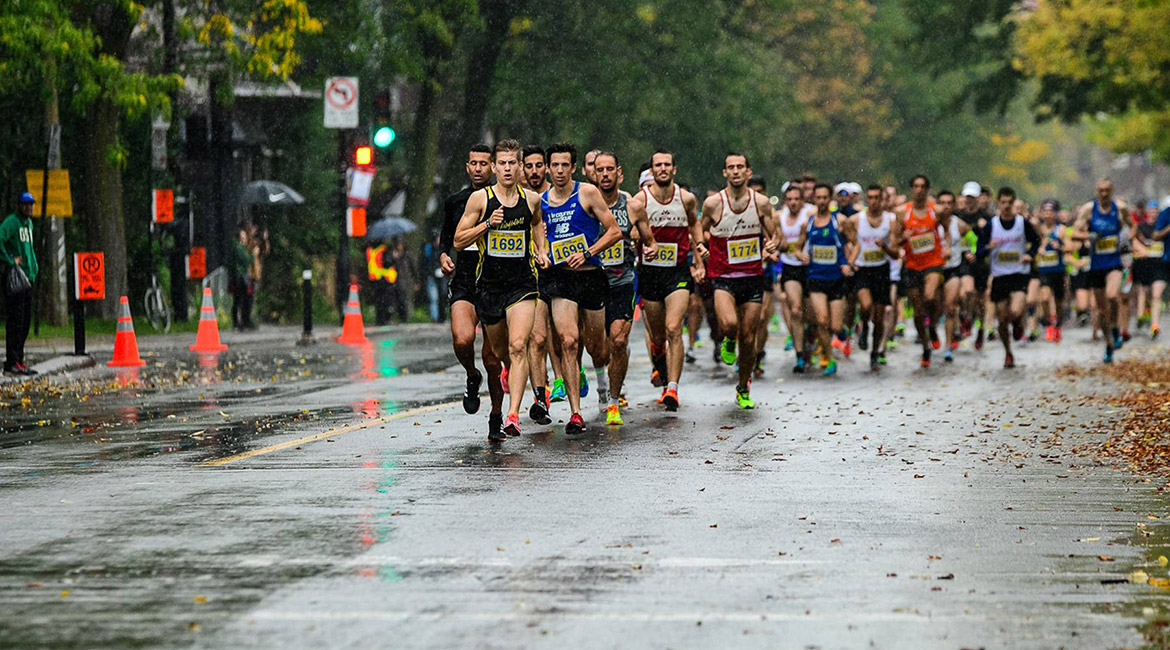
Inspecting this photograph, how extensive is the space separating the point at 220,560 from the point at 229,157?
27.2 meters

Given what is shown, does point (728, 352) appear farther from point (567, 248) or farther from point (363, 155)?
point (363, 155)

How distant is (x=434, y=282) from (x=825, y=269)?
60.4 feet

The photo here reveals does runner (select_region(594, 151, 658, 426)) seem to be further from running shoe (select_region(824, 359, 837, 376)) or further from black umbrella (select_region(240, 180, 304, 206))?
black umbrella (select_region(240, 180, 304, 206))

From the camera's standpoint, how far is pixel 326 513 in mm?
9539

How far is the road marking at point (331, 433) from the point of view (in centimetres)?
1202

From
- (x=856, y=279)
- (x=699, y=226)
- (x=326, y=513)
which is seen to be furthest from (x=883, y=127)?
(x=326, y=513)

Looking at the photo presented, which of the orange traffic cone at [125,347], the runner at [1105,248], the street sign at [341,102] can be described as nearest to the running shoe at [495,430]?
the orange traffic cone at [125,347]

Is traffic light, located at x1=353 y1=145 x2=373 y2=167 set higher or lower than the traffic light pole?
higher

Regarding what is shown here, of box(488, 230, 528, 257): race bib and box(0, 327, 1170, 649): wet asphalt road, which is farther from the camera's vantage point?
box(488, 230, 528, 257): race bib

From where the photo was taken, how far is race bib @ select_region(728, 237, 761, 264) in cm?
1644

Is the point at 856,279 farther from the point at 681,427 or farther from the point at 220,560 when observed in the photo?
the point at 220,560

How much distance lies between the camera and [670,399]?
15641 millimetres

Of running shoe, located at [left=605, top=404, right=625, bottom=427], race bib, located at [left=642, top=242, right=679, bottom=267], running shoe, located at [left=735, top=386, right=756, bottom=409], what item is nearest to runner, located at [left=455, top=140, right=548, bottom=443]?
running shoe, located at [left=605, top=404, right=625, bottom=427]

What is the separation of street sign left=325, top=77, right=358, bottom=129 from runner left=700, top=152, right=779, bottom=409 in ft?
48.6
